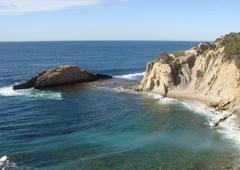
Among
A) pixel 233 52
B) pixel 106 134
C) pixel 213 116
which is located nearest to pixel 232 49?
pixel 233 52

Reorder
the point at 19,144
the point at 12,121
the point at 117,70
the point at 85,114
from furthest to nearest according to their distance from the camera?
1. the point at 117,70
2. the point at 85,114
3. the point at 12,121
4. the point at 19,144

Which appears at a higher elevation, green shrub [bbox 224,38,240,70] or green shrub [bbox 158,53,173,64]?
green shrub [bbox 224,38,240,70]

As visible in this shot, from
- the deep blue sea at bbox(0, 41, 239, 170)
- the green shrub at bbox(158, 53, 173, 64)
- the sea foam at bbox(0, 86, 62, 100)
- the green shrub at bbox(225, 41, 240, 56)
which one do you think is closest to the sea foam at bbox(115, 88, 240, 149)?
the deep blue sea at bbox(0, 41, 239, 170)

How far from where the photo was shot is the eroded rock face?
314ft

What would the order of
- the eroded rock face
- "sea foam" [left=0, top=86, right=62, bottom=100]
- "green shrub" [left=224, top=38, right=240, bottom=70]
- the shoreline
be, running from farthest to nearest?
the eroded rock face → "sea foam" [left=0, top=86, right=62, bottom=100] → "green shrub" [left=224, top=38, right=240, bottom=70] → the shoreline

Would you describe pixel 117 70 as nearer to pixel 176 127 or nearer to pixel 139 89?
pixel 139 89

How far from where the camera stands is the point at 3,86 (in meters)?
101

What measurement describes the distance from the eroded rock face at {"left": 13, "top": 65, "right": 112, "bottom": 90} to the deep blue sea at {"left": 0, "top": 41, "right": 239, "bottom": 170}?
8.49 m

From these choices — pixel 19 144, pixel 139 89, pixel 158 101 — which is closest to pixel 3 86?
pixel 139 89

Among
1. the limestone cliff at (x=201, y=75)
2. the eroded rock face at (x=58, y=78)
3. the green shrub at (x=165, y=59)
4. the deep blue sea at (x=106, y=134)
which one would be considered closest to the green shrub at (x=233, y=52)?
the limestone cliff at (x=201, y=75)

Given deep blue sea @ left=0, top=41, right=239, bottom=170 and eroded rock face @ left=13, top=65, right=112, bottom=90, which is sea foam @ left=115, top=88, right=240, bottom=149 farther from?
eroded rock face @ left=13, top=65, right=112, bottom=90

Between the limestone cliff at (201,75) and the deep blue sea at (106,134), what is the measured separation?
5509mm

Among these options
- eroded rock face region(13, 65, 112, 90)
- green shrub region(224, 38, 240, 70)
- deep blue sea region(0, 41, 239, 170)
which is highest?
green shrub region(224, 38, 240, 70)

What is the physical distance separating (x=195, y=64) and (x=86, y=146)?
143 ft
